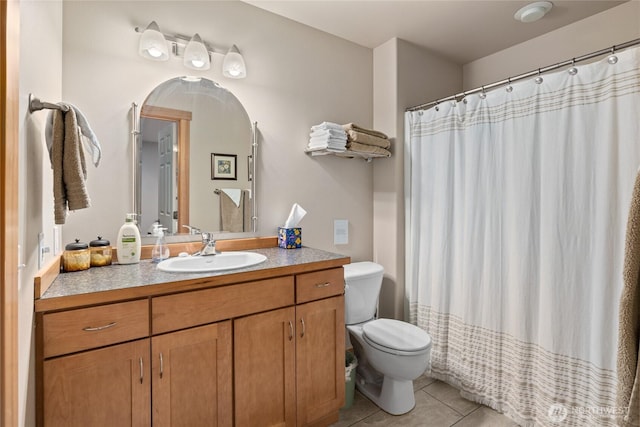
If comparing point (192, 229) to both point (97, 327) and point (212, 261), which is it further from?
point (97, 327)

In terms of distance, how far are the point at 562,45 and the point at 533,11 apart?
469 millimetres

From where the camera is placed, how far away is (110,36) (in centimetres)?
165

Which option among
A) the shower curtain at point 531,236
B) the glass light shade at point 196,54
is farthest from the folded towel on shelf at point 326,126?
the glass light shade at point 196,54

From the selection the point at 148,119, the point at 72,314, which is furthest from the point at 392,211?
the point at 72,314

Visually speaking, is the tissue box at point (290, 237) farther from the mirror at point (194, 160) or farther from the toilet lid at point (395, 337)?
the toilet lid at point (395, 337)

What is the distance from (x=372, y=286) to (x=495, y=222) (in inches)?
34.4

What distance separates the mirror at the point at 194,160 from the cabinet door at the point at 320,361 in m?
0.73

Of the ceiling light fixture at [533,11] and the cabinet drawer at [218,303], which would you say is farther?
the ceiling light fixture at [533,11]

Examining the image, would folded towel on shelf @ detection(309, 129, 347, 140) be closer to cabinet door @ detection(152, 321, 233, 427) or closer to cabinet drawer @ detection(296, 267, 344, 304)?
cabinet drawer @ detection(296, 267, 344, 304)

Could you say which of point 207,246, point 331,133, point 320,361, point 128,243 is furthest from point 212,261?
point 331,133

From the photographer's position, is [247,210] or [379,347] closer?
[379,347]

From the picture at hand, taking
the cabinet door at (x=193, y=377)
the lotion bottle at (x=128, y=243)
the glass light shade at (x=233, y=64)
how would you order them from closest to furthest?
the cabinet door at (x=193, y=377), the lotion bottle at (x=128, y=243), the glass light shade at (x=233, y=64)

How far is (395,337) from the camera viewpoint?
194 centimetres

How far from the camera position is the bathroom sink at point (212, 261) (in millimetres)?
1612
